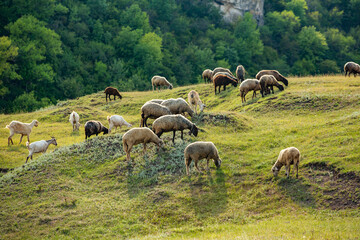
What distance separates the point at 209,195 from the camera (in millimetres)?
16922

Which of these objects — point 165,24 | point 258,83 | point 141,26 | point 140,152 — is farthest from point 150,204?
point 165,24

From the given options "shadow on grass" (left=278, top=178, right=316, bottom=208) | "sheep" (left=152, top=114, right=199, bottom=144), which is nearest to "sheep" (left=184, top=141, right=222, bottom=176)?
"sheep" (left=152, top=114, right=199, bottom=144)

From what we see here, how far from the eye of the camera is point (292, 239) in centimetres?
1224

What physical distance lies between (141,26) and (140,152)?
68953mm

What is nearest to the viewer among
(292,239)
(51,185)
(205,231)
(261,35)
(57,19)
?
(292,239)

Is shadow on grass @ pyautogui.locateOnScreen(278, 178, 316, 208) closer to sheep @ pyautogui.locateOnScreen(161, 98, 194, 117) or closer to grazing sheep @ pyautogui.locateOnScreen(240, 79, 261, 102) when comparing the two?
sheep @ pyautogui.locateOnScreen(161, 98, 194, 117)

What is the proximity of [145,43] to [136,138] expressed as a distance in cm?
6242

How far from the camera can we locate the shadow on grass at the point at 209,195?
1606 centimetres

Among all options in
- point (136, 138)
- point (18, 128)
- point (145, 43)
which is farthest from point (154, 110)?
point (145, 43)

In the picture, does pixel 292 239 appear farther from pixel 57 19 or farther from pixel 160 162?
pixel 57 19

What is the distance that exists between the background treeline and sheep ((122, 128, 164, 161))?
42.5 m

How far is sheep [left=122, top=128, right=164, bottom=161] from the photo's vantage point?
20047 millimetres

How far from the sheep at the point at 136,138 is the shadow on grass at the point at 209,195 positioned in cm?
349

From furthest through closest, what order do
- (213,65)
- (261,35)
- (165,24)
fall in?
(261,35), (165,24), (213,65)
